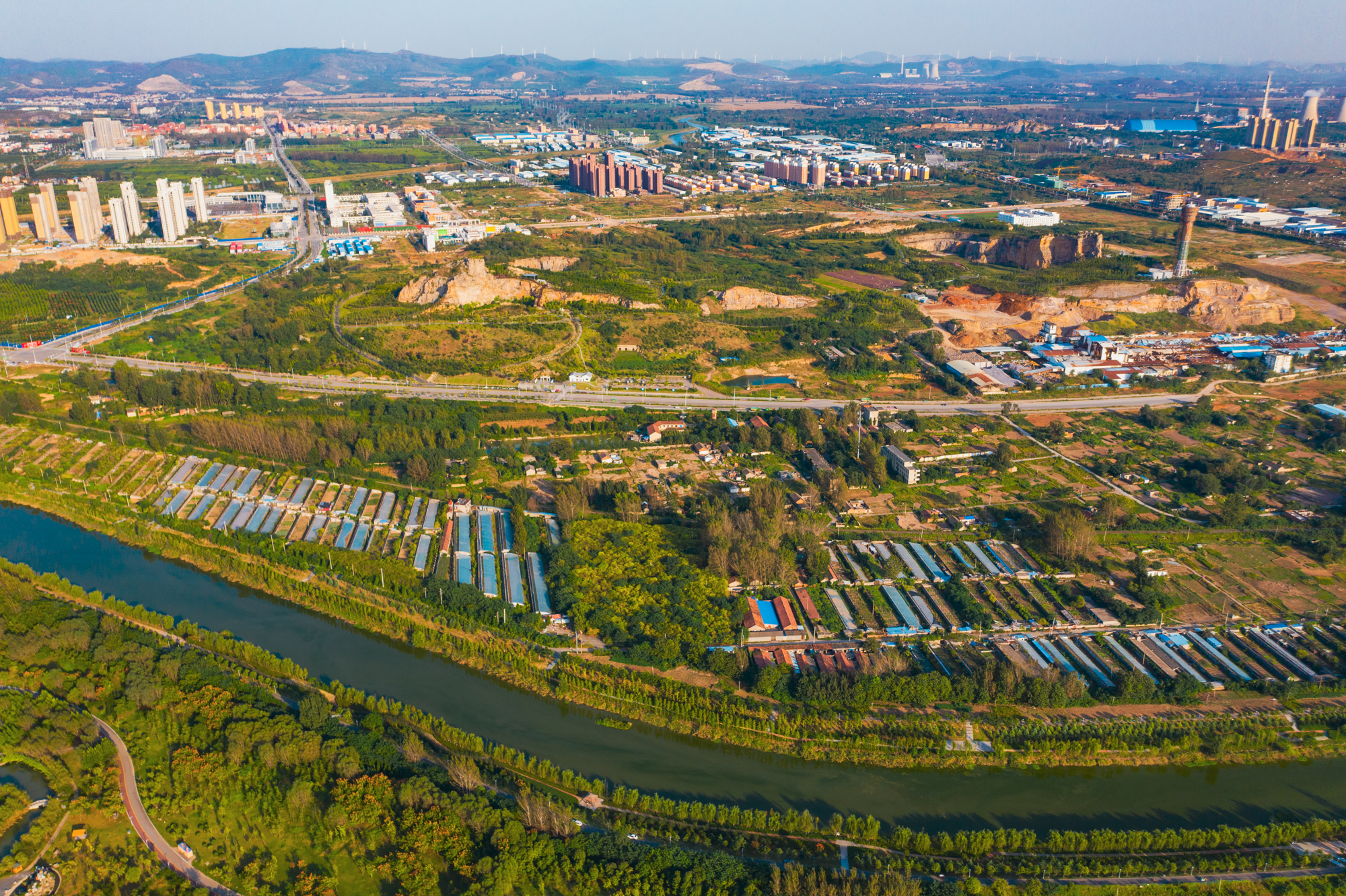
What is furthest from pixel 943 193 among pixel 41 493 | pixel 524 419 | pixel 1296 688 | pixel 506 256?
pixel 41 493

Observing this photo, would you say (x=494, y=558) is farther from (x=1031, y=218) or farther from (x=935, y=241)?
(x=1031, y=218)

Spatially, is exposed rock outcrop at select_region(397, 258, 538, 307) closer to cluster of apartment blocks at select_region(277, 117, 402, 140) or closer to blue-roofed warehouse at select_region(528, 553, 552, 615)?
blue-roofed warehouse at select_region(528, 553, 552, 615)

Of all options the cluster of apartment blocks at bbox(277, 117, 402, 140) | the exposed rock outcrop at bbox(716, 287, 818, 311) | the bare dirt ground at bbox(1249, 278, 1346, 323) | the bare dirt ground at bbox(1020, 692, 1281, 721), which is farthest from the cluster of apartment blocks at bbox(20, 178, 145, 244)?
the bare dirt ground at bbox(1249, 278, 1346, 323)

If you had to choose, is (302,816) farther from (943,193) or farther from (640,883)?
(943,193)

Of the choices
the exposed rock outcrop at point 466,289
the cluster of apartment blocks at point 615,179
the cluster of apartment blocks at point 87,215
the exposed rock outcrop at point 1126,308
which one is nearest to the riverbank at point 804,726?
the exposed rock outcrop at point 466,289

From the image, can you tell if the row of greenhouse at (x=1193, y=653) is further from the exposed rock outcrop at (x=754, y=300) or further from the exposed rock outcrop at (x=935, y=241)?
the exposed rock outcrop at (x=935, y=241)

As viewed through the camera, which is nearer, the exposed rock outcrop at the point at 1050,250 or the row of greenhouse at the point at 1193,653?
the row of greenhouse at the point at 1193,653
